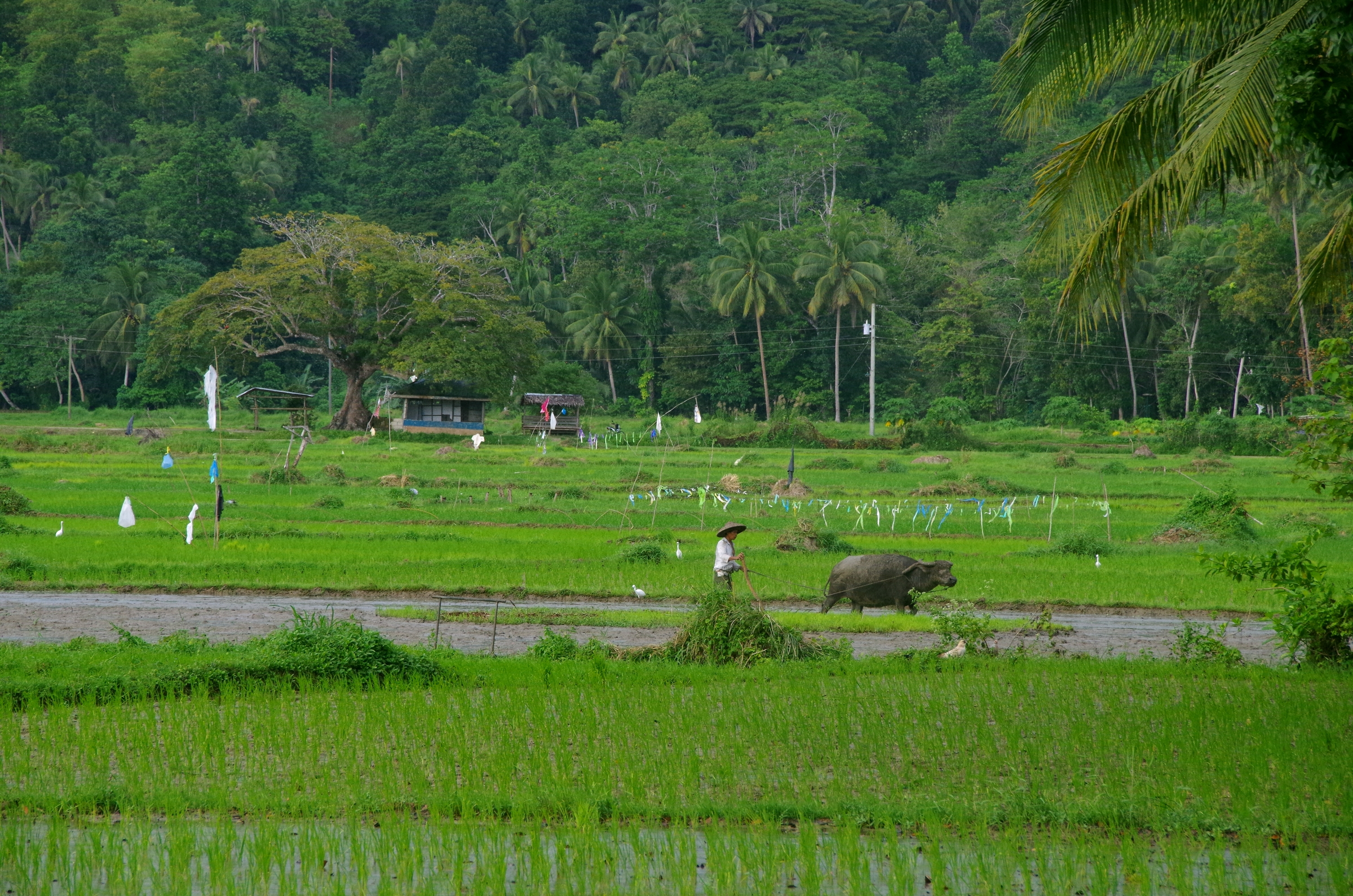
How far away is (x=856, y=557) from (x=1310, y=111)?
9064 mm

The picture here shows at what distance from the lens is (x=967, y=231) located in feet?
238

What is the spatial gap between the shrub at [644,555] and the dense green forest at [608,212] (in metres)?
26.3

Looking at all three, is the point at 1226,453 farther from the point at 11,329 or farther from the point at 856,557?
the point at 11,329

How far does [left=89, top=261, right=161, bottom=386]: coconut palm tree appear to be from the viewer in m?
64.8

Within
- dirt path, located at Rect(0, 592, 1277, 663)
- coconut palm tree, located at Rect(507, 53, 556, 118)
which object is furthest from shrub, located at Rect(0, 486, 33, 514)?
coconut palm tree, located at Rect(507, 53, 556, 118)

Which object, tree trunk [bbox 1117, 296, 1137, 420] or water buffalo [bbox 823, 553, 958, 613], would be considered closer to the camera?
water buffalo [bbox 823, 553, 958, 613]

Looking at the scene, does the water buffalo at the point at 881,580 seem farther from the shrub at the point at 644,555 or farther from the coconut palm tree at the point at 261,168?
the coconut palm tree at the point at 261,168

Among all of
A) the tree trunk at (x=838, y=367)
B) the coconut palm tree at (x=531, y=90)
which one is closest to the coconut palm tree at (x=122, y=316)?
the tree trunk at (x=838, y=367)

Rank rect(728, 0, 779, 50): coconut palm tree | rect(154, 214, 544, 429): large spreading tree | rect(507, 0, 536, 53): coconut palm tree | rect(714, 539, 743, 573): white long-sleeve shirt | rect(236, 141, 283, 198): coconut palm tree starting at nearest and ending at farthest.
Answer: rect(714, 539, 743, 573): white long-sleeve shirt < rect(154, 214, 544, 429): large spreading tree < rect(236, 141, 283, 198): coconut palm tree < rect(728, 0, 779, 50): coconut palm tree < rect(507, 0, 536, 53): coconut palm tree

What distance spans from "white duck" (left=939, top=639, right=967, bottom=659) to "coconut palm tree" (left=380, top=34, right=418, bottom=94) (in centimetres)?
9400

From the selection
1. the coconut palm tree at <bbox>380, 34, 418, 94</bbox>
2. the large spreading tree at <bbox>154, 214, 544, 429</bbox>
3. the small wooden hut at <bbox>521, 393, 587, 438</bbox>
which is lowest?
the small wooden hut at <bbox>521, 393, 587, 438</bbox>

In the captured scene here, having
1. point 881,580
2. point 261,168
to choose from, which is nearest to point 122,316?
point 261,168

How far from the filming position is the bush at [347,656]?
10.6m

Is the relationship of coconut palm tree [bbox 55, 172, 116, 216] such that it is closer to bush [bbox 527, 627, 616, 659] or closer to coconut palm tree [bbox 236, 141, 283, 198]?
coconut palm tree [bbox 236, 141, 283, 198]
